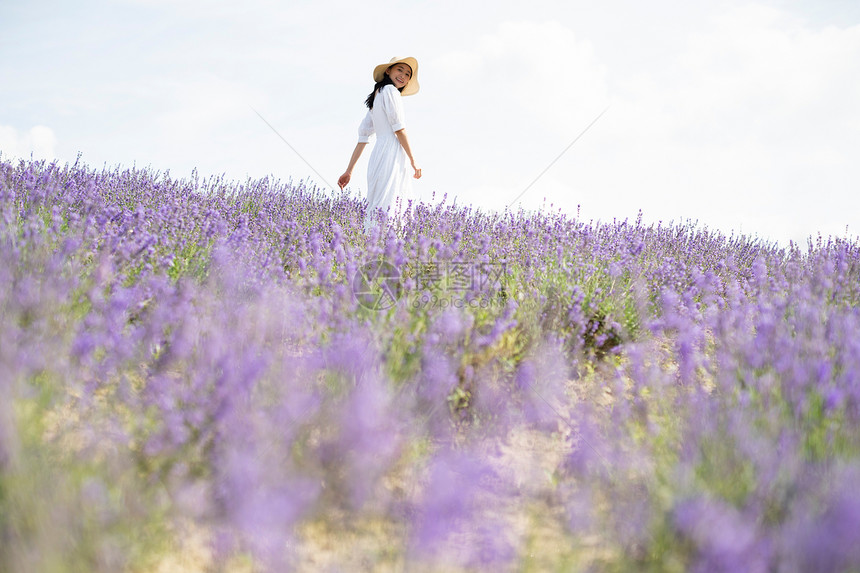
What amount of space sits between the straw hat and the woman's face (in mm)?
32

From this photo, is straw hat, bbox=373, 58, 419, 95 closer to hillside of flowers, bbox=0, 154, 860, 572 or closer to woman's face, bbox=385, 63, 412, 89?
woman's face, bbox=385, 63, 412, 89

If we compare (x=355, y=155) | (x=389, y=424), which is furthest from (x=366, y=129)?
(x=389, y=424)

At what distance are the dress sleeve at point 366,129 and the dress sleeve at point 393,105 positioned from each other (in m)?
0.44

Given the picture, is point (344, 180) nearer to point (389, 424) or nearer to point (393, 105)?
point (393, 105)

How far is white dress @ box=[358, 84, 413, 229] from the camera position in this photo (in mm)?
4686

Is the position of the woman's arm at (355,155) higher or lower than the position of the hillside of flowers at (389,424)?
higher

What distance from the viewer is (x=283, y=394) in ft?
6.11

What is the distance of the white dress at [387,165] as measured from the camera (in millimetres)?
4686

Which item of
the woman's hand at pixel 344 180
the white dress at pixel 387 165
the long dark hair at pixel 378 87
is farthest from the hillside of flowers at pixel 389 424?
the long dark hair at pixel 378 87

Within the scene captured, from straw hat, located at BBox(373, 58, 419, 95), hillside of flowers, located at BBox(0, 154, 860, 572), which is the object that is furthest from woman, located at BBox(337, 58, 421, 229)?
hillside of flowers, located at BBox(0, 154, 860, 572)

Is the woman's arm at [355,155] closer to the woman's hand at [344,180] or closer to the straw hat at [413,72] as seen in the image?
the woman's hand at [344,180]

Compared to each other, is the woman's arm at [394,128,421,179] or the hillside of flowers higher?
the woman's arm at [394,128,421,179]

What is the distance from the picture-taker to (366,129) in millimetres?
5117

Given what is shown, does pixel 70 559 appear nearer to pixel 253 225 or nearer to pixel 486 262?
pixel 486 262
